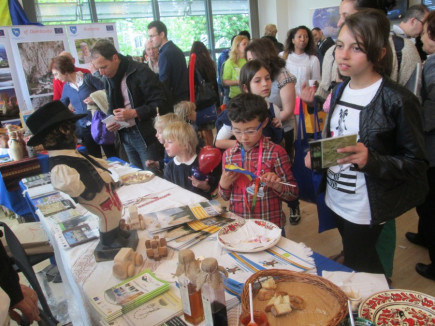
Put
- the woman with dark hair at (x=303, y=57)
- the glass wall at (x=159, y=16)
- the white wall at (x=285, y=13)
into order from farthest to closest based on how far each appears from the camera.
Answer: the white wall at (x=285, y=13) < the glass wall at (x=159, y=16) < the woman with dark hair at (x=303, y=57)

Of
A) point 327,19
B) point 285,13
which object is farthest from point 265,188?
point 285,13

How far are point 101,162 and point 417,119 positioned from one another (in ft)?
4.07

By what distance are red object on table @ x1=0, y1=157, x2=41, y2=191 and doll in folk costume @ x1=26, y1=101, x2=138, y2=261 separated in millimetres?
1870

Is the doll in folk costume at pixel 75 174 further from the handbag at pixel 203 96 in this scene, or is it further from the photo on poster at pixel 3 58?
the photo on poster at pixel 3 58

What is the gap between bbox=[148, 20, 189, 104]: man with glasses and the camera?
329cm

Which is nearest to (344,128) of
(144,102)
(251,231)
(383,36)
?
(383,36)

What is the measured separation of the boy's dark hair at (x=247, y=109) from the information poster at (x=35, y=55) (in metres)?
4.19

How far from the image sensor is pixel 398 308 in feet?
2.84

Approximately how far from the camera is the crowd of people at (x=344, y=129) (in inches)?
47.1

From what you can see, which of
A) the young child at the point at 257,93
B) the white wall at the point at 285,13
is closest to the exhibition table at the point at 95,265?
the young child at the point at 257,93

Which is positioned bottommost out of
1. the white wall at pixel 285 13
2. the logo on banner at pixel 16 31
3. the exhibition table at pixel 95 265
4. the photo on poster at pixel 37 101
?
the exhibition table at pixel 95 265

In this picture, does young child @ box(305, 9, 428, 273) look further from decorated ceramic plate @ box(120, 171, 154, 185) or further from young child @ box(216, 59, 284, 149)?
decorated ceramic plate @ box(120, 171, 154, 185)

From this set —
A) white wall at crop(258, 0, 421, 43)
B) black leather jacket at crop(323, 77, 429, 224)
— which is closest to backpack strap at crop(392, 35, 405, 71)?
black leather jacket at crop(323, 77, 429, 224)

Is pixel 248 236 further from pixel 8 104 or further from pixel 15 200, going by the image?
pixel 8 104
